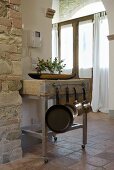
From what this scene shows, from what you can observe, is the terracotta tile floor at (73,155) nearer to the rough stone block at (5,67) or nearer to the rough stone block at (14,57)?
the rough stone block at (5,67)

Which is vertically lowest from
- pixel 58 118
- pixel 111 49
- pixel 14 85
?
pixel 58 118

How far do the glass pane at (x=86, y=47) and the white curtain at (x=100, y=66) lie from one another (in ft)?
0.69

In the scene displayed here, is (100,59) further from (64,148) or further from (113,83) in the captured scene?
(64,148)

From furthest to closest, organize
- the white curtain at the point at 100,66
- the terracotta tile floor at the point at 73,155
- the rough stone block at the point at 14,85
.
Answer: the white curtain at the point at 100,66, the rough stone block at the point at 14,85, the terracotta tile floor at the point at 73,155

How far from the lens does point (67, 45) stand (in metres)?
6.49

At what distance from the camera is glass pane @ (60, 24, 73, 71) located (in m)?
6.35

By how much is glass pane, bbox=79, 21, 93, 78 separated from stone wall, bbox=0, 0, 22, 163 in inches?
150

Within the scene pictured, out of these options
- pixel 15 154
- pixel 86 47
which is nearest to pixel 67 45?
pixel 86 47

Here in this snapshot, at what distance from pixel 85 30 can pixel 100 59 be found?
3.08 feet

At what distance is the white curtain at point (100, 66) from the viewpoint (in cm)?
554

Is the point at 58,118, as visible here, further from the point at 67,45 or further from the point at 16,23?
the point at 67,45

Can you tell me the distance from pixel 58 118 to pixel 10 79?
59 centimetres

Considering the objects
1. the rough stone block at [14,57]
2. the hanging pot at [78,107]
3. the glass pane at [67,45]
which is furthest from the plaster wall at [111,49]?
the rough stone block at [14,57]

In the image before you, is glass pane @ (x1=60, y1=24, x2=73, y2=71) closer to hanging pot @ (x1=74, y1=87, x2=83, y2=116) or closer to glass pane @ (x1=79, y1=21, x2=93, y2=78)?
glass pane @ (x1=79, y1=21, x2=93, y2=78)
